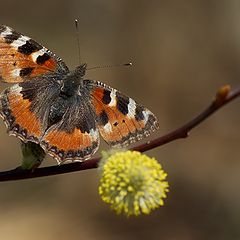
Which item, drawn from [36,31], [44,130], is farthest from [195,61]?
[44,130]

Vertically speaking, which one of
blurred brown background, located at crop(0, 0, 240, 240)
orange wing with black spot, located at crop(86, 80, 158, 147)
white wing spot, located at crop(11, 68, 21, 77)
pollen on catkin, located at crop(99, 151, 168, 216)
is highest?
white wing spot, located at crop(11, 68, 21, 77)

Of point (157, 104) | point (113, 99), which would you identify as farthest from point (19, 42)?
point (157, 104)

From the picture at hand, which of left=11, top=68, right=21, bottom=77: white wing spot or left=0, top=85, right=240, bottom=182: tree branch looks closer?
left=0, top=85, right=240, bottom=182: tree branch

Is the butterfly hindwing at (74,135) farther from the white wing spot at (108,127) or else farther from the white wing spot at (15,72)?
the white wing spot at (15,72)

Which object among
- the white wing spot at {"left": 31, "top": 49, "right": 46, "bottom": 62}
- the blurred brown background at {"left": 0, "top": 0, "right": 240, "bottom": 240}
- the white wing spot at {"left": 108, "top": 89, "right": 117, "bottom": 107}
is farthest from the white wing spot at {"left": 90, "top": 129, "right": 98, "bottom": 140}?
the blurred brown background at {"left": 0, "top": 0, "right": 240, "bottom": 240}

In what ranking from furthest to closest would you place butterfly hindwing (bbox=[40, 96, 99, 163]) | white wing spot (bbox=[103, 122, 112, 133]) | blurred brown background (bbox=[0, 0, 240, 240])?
blurred brown background (bbox=[0, 0, 240, 240]) < white wing spot (bbox=[103, 122, 112, 133]) < butterfly hindwing (bbox=[40, 96, 99, 163])

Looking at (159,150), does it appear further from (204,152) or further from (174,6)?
(174,6)

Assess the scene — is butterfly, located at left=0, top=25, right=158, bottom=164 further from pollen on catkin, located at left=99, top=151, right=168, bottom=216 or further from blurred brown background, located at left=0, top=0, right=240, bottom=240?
blurred brown background, located at left=0, top=0, right=240, bottom=240
